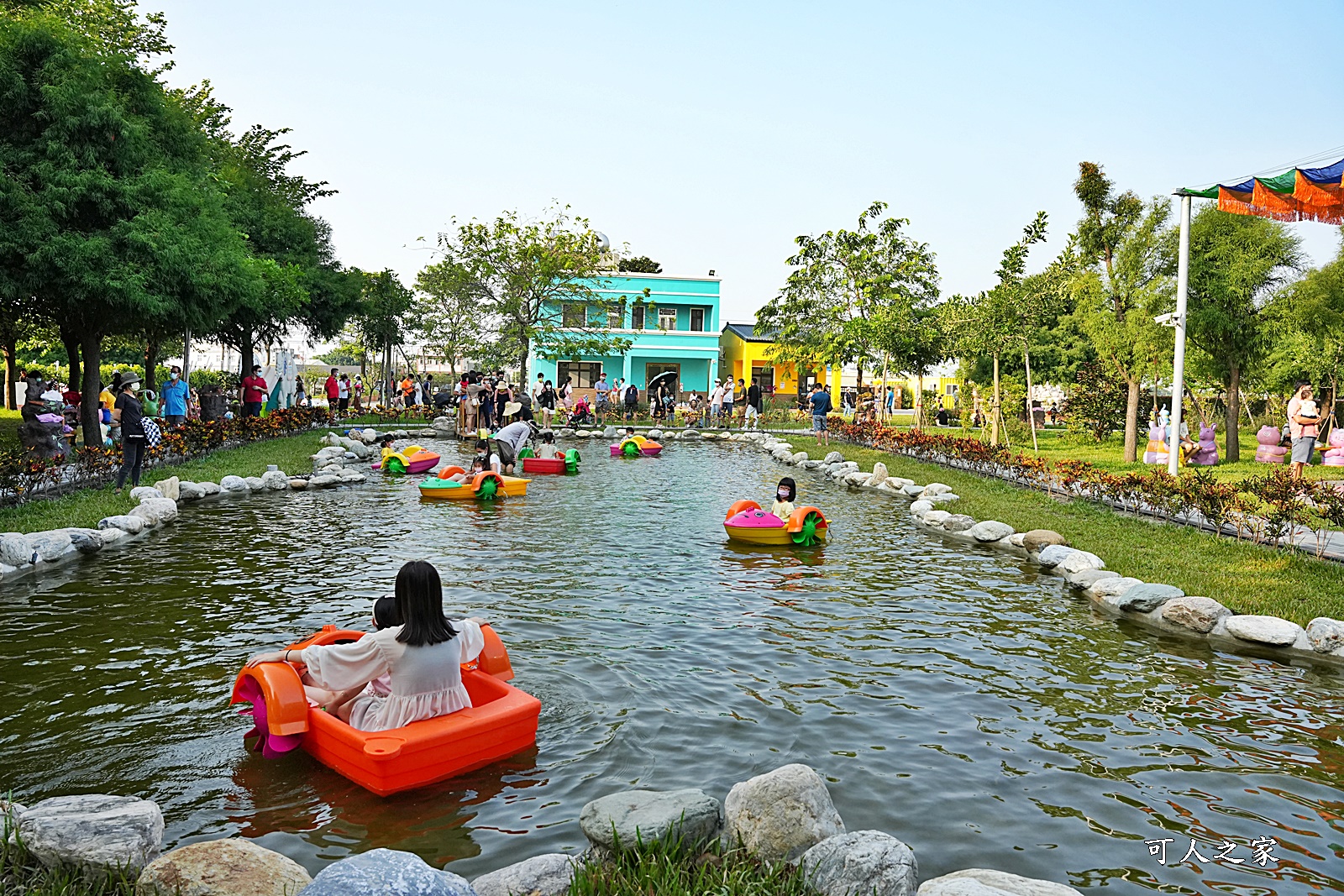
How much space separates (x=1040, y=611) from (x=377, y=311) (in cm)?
4166

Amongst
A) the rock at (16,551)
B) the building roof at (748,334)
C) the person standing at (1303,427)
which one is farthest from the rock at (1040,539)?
the building roof at (748,334)

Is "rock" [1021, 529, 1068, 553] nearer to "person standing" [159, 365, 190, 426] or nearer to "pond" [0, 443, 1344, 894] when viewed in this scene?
"pond" [0, 443, 1344, 894]

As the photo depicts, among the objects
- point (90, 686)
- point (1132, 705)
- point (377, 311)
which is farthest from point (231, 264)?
point (377, 311)

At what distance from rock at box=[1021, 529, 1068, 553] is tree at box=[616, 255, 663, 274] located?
4210 centimetres

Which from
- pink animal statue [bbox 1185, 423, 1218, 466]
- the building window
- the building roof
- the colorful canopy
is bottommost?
pink animal statue [bbox 1185, 423, 1218, 466]

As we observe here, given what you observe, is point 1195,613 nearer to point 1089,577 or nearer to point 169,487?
point 1089,577

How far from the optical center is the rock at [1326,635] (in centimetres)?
767

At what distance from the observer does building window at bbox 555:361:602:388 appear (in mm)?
47688

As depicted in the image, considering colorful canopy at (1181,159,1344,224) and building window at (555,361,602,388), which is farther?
building window at (555,361,602,388)

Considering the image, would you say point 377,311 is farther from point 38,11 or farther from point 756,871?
point 756,871

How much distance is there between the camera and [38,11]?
17047 mm

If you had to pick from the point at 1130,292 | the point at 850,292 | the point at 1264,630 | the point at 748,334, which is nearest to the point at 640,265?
the point at 748,334

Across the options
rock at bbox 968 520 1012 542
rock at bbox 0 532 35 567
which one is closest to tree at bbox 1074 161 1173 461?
rock at bbox 968 520 1012 542

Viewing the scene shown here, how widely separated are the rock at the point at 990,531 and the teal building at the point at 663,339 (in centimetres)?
3585
